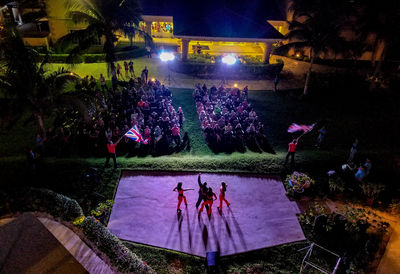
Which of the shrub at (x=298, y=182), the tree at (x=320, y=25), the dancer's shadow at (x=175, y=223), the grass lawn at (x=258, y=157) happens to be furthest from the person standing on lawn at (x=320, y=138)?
the dancer's shadow at (x=175, y=223)

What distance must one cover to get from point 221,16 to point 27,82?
65.9 ft

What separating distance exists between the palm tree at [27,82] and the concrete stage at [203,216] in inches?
174

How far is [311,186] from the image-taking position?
40.7ft

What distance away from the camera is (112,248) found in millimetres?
9117

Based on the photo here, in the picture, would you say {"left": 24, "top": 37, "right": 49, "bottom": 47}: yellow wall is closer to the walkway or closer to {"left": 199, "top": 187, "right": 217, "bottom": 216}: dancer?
the walkway

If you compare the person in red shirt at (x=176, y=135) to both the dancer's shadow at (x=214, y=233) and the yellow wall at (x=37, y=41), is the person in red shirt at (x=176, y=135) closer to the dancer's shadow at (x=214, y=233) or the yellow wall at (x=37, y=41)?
the dancer's shadow at (x=214, y=233)

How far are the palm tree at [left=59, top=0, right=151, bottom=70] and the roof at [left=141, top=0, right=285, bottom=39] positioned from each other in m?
7.63

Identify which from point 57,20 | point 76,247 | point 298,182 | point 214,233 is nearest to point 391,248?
point 298,182

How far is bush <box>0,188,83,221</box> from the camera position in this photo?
1022cm

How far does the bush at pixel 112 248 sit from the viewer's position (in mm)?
8562

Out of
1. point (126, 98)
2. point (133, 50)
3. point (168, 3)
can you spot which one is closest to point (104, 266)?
point (126, 98)

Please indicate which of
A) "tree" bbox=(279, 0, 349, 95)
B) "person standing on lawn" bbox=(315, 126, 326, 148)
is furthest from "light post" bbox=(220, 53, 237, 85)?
"person standing on lawn" bbox=(315, 126, 326, 148)

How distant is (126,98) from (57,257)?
10.8m

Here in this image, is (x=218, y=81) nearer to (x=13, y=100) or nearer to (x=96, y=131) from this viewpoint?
(x=96, y=131)
